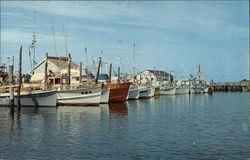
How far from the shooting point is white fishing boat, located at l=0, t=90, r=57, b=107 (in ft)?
152

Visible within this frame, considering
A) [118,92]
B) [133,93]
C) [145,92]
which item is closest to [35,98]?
[118,92]

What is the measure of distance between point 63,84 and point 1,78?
461 inches

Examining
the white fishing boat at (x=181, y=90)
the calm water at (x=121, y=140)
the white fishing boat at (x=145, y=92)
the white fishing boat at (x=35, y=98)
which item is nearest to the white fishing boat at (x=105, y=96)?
the white fishing boat at (x=35, y=98)

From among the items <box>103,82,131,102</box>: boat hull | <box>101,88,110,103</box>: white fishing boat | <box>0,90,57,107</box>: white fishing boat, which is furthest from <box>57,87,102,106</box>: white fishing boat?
<box>103,82,131,102</box>: boat hull

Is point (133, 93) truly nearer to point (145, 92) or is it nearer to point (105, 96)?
point (145, 92)

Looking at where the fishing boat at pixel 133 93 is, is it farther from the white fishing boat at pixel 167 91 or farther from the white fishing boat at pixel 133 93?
the white fishing boat at pixel 167 91

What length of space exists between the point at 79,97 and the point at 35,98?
663 centimetres

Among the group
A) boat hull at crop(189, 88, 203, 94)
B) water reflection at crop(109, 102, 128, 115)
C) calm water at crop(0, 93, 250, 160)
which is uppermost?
boat hull at crop(189, 88, 203, 94)

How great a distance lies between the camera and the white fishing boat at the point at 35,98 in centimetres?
4644

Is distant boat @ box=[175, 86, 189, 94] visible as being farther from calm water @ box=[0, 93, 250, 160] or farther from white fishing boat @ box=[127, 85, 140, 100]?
calm water @ box=[0, 93, 250, 160]

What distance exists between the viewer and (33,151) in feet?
62.4

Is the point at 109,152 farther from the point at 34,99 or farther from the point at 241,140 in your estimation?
the point at 34,99

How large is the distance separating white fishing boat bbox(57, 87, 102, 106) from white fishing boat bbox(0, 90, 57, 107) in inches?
122

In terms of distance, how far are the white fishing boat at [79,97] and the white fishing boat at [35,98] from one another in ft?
10.2
